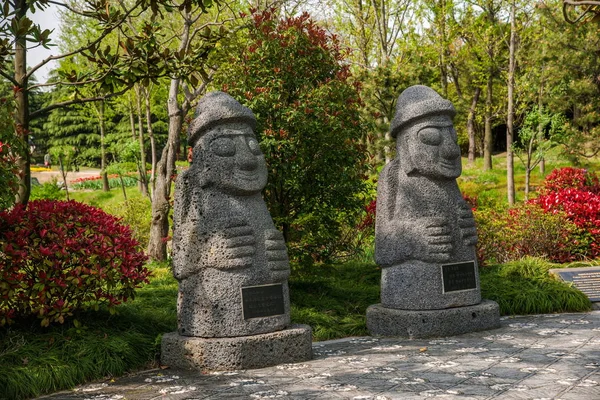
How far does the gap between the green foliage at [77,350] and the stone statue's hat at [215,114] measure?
2001 mm

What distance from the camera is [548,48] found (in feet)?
47.8

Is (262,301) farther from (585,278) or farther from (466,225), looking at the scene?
(585,278)

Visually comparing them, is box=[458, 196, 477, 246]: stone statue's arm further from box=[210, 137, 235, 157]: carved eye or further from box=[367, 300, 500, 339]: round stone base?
box=[210, 137, 235, 157]: carved eye

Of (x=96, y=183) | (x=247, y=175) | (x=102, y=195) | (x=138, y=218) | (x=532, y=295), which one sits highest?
(x=96, y=183)

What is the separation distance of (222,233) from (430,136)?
268 centimetres

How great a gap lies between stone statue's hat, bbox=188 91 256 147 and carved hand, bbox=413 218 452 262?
7.57ft

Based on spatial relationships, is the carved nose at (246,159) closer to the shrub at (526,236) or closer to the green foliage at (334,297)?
the green foliage at (334,297)

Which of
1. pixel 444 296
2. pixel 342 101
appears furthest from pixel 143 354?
pixel 342 101

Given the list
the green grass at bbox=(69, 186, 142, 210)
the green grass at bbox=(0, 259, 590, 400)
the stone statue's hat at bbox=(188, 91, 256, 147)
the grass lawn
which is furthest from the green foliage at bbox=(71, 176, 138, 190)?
the stone statue's hat at bbox=(188, 91, 256, 147)

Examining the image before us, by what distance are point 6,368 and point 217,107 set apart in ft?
9.91

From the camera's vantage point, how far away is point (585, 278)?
29.8 ft

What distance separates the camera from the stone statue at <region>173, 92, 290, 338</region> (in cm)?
583

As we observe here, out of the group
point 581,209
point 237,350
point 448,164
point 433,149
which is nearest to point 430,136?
point 433,149

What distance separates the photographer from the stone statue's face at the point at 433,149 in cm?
698
